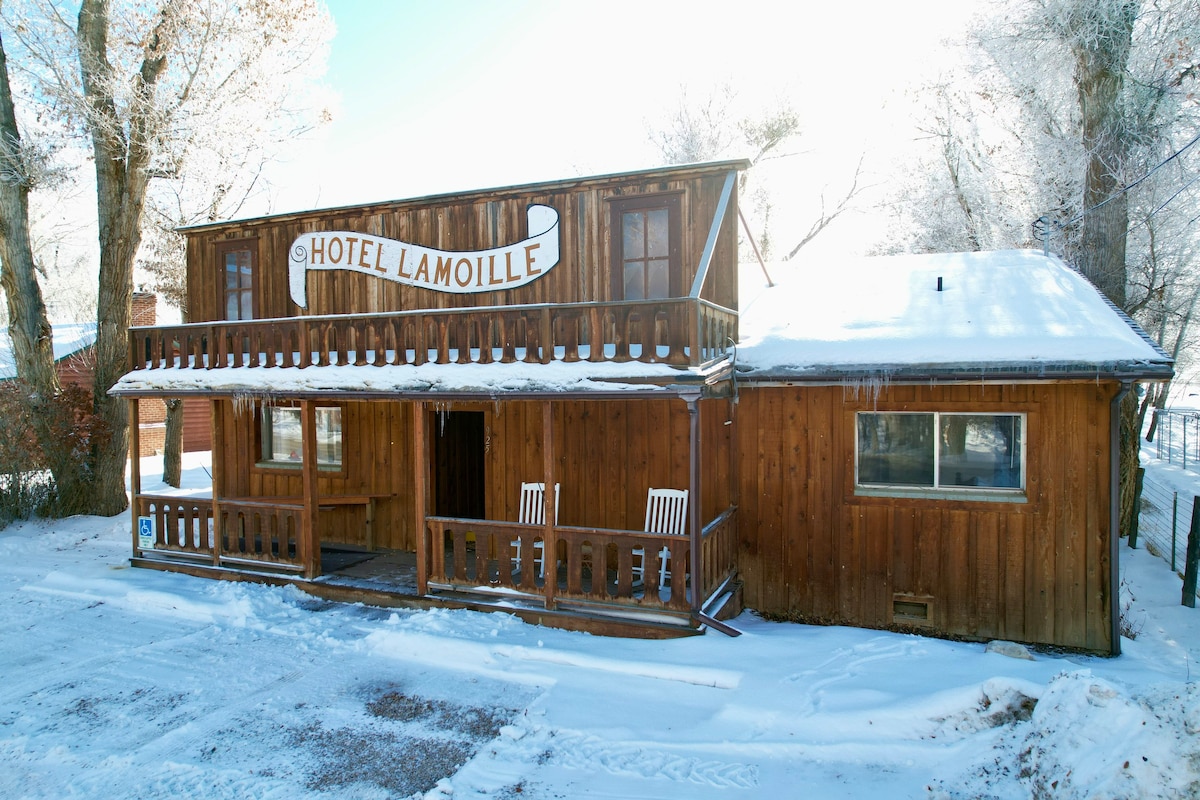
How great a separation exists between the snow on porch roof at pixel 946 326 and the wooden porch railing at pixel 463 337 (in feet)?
2.84

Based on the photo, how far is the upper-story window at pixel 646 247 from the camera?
8.27 m

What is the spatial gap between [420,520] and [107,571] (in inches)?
206

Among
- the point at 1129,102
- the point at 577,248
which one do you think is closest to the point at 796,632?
the point at 577,248

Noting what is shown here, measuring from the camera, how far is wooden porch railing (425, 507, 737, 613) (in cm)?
695

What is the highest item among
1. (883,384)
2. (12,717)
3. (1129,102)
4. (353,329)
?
(1129,102)

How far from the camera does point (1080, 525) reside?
7141 millimetres

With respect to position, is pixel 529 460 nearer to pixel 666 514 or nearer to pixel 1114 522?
pixel 666 514

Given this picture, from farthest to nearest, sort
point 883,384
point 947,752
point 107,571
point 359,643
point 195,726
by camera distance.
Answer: point 107,571
point 883,384
point 359,643
point 195,726
point 947,752

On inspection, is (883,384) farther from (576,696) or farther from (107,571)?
(107,571)

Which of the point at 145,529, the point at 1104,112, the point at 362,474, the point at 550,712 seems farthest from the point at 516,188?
the point at 1104,112

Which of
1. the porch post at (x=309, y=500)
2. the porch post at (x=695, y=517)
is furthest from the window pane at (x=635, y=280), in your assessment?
the porch post at (x=309, y=500)

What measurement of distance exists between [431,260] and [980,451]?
24.1 ft

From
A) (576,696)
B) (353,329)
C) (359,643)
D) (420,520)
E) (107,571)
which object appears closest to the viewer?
(576,696)

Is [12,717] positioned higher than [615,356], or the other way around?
[615,356]
